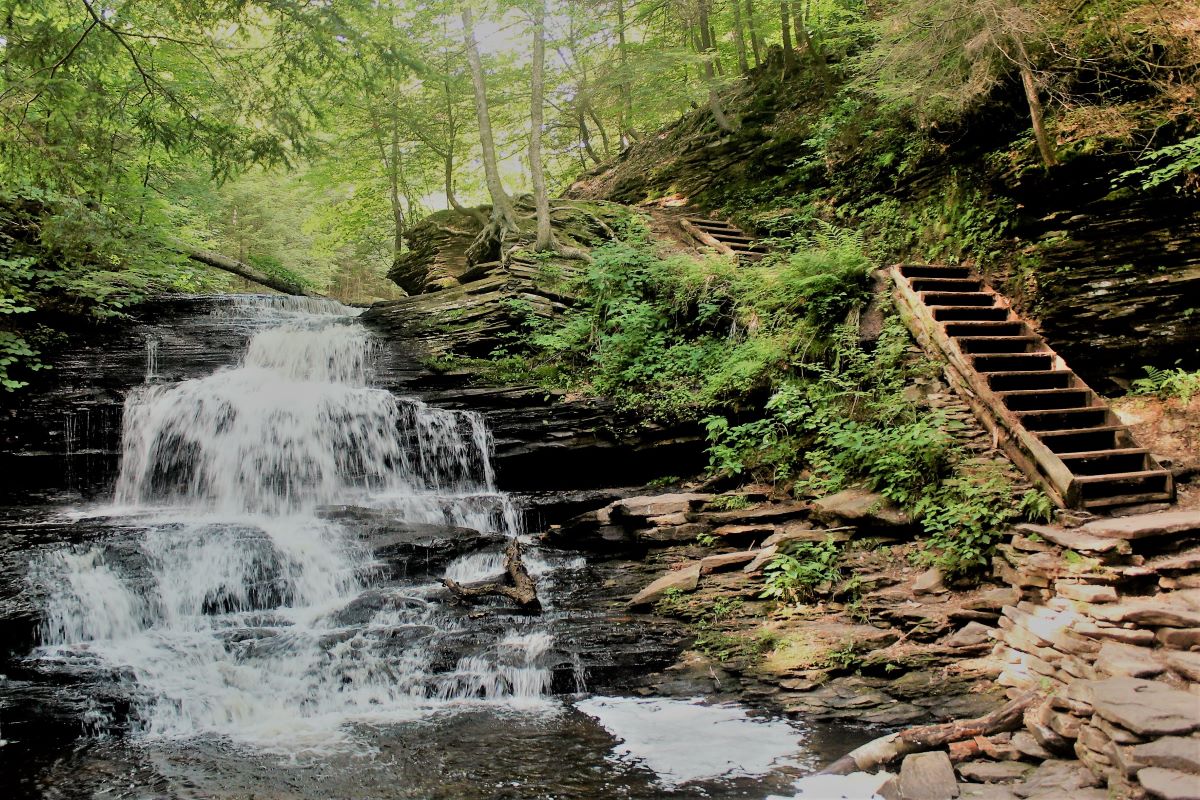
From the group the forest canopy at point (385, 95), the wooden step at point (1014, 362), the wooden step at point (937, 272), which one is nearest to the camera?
the forest canopy at point (385, 95)

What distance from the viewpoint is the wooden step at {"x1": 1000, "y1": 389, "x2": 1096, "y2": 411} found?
6.38 meters

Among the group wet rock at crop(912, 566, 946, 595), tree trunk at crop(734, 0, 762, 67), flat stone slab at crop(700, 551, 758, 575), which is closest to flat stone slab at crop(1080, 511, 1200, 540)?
wet rock at crop(912, 566, 946, 595)

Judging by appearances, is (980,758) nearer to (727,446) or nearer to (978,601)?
(978,601)

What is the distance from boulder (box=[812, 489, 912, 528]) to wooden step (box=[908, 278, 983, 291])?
3047mm

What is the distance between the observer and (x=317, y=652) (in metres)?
5.75

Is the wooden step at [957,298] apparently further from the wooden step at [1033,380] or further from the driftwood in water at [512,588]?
the driftwood in water at [512,588]

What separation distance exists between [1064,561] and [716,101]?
14341mm

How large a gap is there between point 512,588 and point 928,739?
13.1 ft

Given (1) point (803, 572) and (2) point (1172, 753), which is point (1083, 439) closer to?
(1) point (803, 572)

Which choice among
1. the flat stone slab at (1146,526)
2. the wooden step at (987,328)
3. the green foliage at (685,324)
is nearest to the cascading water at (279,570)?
the green foliage at (685,324)

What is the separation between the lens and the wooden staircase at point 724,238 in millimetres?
12180

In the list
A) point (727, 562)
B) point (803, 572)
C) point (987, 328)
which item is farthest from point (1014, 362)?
point (727, 562)

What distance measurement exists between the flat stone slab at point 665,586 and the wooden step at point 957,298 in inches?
172

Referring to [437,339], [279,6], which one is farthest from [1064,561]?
[437,339]
